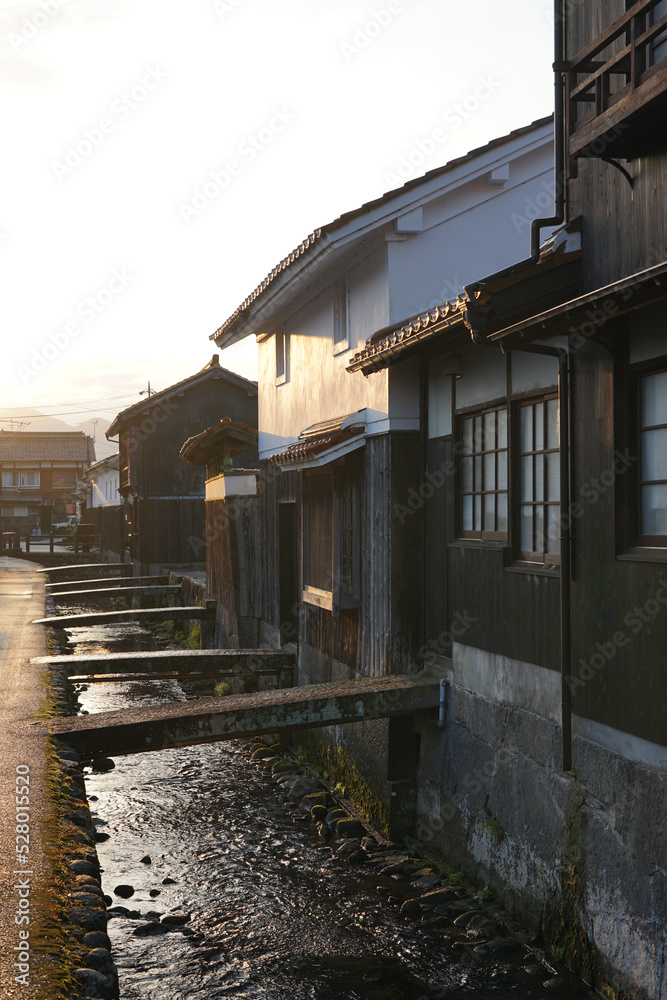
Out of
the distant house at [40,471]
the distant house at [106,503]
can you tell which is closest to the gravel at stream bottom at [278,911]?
the distant house at [106,503]

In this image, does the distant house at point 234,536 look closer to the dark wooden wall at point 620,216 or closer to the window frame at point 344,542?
the window frame at point 344,542

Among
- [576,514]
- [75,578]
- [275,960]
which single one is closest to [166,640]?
[75,578]

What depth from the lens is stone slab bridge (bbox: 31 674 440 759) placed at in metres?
8.38

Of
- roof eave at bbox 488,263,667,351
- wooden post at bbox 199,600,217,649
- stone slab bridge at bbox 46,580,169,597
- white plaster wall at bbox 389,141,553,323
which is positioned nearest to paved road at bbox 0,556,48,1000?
wooden post at bbox 199,600,217,649

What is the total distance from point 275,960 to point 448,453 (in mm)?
5164

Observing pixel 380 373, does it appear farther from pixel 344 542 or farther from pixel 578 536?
pixel 578 536

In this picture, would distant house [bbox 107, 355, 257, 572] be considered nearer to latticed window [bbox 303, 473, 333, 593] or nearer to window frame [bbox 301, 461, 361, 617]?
latticed window [bbox 303, 473, 333, 593]

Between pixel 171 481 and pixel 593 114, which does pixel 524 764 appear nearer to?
pixel 593 114

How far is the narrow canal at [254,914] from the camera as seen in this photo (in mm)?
6844

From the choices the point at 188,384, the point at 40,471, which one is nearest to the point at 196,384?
the point at 188,384

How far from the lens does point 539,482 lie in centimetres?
765

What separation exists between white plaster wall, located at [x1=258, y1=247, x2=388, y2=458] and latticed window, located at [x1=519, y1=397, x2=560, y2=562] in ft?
8.48

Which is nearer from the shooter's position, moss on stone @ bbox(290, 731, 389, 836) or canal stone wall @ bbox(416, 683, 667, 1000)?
canal stone wall @ bbox(416, 683, 667, 1000)

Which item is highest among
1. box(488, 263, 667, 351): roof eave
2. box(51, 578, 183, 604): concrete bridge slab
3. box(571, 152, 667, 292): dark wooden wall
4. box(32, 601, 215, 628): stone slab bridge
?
box(571, 152, 667, 292): dark wooden wall
